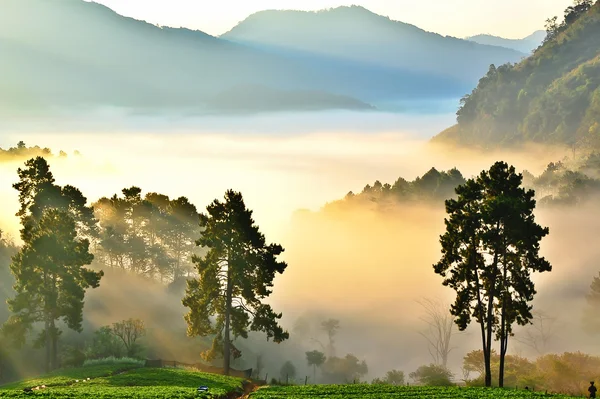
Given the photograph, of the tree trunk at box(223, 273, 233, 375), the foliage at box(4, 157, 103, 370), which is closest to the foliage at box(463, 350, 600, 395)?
the tree trunk at box(223, 273, 233, 375)

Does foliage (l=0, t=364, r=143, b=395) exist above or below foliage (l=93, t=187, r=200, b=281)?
below

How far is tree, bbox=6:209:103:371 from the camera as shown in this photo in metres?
65.2

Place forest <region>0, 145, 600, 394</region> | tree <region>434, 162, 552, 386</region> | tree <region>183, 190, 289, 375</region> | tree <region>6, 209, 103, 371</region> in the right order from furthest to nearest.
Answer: tree <region>6, 209, 103, 371</region>, tree <region>183, 190, 289, 375</region>, forest <region>0, 145, 600, 394</region>, tree <region>434, 162, 552, 386</region>

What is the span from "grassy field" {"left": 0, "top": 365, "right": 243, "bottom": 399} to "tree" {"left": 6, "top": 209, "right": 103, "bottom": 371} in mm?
10907

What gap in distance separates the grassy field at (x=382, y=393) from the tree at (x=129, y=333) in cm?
3152

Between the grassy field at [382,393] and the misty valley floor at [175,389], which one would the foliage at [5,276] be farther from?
the grassy field at [382,393]

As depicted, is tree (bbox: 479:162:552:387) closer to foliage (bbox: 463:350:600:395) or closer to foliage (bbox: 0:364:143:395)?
foliage (bbox: 463:350:600:395)

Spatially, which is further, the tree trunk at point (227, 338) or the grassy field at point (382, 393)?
the tree trunk at point (227, 338)

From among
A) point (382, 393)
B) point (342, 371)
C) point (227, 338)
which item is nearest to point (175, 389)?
point (382, 393)

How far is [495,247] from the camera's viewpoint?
52.3 metres

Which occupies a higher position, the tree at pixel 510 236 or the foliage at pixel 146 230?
the foliage at pixel 146 230

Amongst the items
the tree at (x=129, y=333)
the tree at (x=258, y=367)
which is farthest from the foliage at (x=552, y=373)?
the tree at (x=129, y=333)

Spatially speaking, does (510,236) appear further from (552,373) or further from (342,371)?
(342,371)

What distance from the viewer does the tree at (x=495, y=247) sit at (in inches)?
2016
